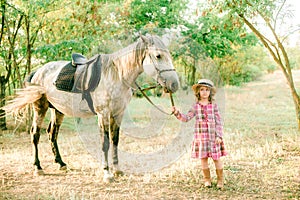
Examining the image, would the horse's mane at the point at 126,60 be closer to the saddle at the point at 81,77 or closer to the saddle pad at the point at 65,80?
the saddle at the point at 81,77

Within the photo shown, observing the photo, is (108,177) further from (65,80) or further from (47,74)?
(47,74)

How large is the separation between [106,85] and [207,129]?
1.50 m

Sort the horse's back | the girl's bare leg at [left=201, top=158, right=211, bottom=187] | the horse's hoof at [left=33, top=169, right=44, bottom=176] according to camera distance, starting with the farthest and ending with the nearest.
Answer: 1. the horse's back
2. the horse's hoof at [left=33, top=169, right=44, bottom=176]
3. the girl's bare leg at [left=201, top=158, right=211, bottom=187]

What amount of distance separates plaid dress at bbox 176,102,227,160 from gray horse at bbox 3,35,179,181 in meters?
0.60

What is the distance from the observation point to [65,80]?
4.78 m

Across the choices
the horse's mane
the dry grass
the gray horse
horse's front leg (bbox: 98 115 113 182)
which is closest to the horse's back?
the gray horse

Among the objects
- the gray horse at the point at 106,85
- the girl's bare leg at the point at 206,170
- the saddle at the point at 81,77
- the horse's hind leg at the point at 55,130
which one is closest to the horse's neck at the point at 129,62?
the gray horse at the point at 106,85

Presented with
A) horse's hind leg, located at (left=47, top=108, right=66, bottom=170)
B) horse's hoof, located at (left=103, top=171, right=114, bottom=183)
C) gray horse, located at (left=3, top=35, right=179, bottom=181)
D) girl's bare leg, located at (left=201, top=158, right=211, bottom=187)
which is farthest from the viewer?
horse's hind leg, located at (left=47, top=108, right=66, bottom=170)

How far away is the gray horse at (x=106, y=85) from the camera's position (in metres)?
3.89

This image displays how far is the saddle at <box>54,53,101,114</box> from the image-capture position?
14.7 feet

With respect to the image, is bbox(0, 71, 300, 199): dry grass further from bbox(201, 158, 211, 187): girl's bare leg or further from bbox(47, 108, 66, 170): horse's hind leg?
bbox(47, 108, 66, 170): horse's hind leg

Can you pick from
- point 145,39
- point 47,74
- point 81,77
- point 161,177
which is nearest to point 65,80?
point 81,77

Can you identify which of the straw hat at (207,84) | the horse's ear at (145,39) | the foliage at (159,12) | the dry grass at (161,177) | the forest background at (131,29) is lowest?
the dry grass at (161,177)

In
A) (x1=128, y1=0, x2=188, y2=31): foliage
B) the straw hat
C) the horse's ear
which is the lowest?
the straw hat
